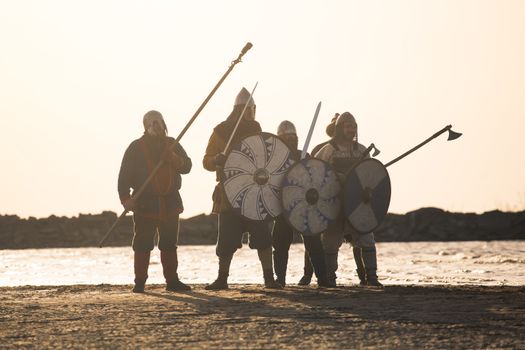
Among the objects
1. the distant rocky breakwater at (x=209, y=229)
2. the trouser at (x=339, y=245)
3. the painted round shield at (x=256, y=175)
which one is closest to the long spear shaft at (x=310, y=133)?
the painted round shield at (x=256, y=175)

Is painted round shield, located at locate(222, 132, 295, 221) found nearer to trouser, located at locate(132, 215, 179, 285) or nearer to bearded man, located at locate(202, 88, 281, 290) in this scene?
bearded man, located at locate(202, 88, 281, 290)

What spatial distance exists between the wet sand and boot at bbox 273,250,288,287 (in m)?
0.32

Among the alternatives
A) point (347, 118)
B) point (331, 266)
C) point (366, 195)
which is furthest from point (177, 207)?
point (347, 118)

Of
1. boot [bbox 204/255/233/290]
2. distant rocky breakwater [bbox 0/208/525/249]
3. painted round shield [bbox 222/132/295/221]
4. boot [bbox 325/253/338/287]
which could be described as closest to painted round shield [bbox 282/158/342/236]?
painted round shield [bbox 222/132/295/221]

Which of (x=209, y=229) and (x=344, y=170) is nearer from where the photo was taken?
(x=344, y=170)

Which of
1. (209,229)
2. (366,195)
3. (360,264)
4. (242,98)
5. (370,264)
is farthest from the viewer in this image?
(209,229)

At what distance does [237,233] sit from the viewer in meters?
10.4

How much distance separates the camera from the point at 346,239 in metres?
11.4

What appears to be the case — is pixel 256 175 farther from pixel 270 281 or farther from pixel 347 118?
pixel 347 118

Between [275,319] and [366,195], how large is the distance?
10.0 feet

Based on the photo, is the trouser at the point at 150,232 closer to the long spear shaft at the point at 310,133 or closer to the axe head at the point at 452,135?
the long spear shaft at the point at 310,133

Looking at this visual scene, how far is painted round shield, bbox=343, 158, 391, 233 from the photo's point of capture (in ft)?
35.0

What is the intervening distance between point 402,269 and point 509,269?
5.53ft

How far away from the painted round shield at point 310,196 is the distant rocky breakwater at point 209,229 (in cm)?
3141
